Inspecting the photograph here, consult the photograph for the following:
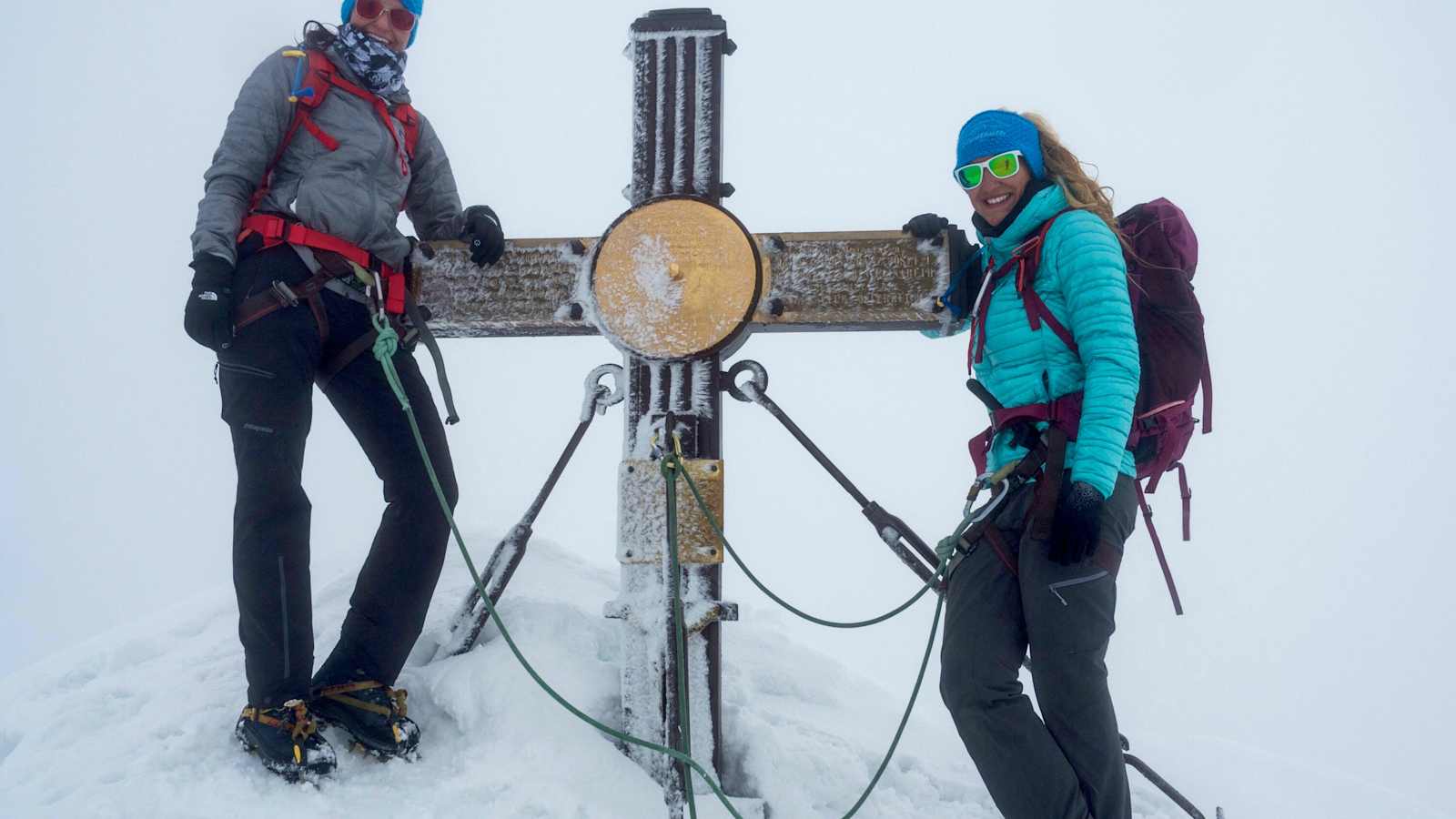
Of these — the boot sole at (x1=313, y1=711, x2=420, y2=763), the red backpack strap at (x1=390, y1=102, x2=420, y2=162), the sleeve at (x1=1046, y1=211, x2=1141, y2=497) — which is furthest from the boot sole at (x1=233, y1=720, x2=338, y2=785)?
the sleeve at (x1=1046, y1=211, x2=1141, y2=497)

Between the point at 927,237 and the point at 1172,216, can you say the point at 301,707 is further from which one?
the point at 1172,216

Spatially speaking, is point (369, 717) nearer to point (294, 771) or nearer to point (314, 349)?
point (294, 771)

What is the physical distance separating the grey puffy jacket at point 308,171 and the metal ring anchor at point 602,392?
2.76 feet

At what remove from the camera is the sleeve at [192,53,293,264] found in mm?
3008

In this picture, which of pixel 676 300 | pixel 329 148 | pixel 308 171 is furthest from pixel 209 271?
pixel 676 300

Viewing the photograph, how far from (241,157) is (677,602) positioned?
206 centimetres

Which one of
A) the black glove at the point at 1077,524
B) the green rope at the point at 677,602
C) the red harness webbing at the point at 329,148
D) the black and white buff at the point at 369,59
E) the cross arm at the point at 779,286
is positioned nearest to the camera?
the black glove at the point at 1077,524

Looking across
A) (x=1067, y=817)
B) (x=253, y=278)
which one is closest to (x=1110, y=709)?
(x=1067, y=817)

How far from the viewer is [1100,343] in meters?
2.61

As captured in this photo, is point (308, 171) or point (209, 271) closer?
point (209, 271)

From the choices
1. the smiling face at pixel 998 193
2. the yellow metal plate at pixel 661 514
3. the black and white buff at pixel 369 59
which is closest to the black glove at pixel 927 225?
the smiling face at pixel 998 193

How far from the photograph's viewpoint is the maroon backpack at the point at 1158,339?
279 cm

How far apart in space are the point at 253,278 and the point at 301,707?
138 cm

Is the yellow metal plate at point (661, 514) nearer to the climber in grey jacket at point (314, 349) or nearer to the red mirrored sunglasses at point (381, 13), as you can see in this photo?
the climber in grey jacket at point (314, 349)
